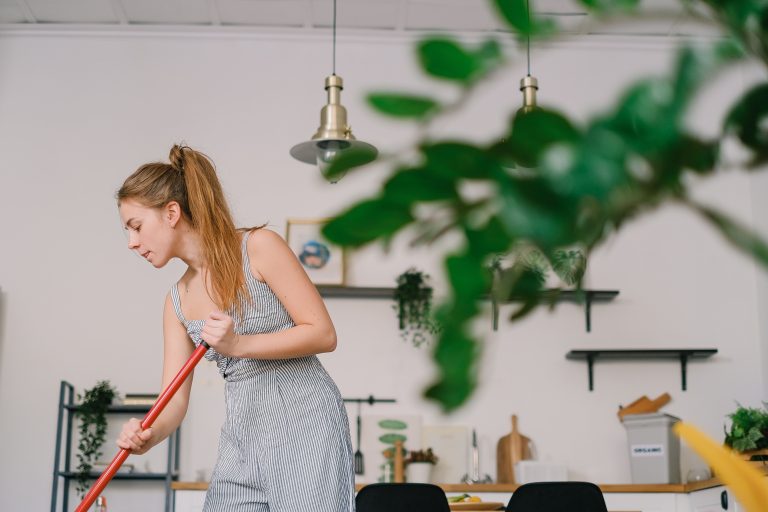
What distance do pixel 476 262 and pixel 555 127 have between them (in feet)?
0.13

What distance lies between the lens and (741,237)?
0.23m

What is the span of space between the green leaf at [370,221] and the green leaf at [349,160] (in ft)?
0.07

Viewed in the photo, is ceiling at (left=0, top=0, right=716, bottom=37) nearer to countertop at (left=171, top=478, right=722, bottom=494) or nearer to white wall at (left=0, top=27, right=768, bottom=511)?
white wall at (left=0, top=27, right=768, bottom=511)

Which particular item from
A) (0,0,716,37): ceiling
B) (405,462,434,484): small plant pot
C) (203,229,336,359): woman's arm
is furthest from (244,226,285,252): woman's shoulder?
(0,0,716,37): ceiling

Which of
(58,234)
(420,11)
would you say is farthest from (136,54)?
(420,11)

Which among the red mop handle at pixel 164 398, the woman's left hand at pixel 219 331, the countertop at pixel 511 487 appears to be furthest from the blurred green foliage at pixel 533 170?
the countertop at pixel 511 487

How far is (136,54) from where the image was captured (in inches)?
203

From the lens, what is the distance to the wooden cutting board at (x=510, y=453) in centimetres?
448

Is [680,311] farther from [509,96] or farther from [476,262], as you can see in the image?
[476,262]

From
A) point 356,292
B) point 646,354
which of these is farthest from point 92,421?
point 646,354

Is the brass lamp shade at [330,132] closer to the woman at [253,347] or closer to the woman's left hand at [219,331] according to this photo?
the woman at [253,347]

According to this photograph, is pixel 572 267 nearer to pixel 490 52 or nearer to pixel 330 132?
pixel 490 52

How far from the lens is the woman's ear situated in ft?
6.19

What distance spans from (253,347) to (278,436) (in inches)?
7.5
